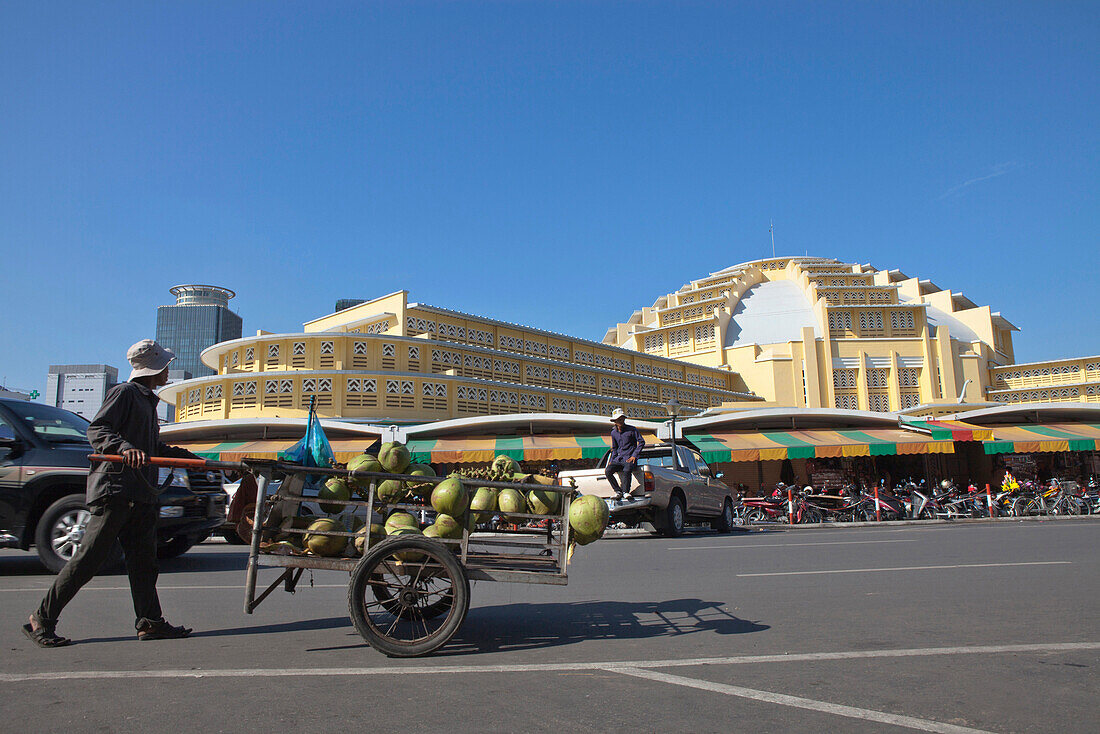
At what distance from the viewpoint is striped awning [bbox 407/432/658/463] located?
24953mm

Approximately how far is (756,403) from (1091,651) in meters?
61.1

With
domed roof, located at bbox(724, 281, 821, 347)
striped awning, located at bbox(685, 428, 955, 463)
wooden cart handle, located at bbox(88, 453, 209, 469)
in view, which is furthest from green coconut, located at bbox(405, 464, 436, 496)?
domed roof, located at bbox(724, 281, 821, 347)

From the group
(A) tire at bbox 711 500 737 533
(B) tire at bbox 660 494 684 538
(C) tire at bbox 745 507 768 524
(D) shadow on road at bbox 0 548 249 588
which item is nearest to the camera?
(D) shadow on road at bbox 0 548 249 588

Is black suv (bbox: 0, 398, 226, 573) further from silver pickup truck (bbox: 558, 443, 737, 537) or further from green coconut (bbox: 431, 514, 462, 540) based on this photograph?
silver pickup truck (bbox: 558, 443, 737, 537)

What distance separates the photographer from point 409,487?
4.83m

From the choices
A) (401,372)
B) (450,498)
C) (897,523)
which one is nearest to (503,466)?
(450,498)

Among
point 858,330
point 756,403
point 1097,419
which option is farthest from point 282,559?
point 858,330

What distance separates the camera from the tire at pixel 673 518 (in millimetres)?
14188

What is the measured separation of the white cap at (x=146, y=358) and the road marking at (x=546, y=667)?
1.88 metres

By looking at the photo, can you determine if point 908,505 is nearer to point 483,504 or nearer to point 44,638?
point 483,504

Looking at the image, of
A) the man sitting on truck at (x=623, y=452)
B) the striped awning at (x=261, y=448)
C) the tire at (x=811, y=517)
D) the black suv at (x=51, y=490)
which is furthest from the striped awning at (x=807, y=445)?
the black suv at (x=51, y=490)

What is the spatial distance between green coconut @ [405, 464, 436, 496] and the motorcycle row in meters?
17.3

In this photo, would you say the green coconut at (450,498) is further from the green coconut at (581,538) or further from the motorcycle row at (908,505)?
the motorcycle row at (908,505)

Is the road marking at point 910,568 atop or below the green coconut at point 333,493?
below
